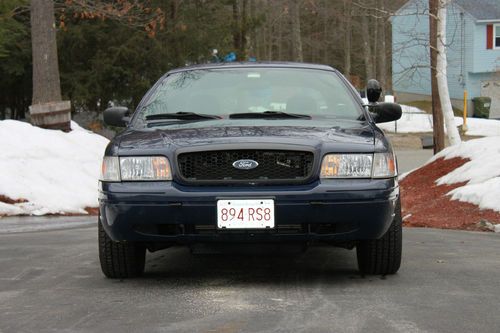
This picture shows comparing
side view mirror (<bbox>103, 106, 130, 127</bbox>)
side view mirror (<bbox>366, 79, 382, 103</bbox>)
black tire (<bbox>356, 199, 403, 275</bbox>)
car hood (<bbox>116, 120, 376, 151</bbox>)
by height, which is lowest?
black tire (<bbox>356, 199, 403, 275</bbox>)

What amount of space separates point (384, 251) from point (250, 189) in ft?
3.63

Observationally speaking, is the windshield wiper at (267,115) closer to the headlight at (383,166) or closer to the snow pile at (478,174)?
the headlight at (383,166)

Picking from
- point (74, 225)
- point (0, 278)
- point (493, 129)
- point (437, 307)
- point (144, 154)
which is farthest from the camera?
point (493, 129)

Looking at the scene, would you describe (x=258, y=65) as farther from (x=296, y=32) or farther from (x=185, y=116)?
(x=296, y=32)

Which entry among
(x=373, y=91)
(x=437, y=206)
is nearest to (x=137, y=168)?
(x=373, y=91)

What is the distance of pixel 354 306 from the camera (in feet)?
16.2

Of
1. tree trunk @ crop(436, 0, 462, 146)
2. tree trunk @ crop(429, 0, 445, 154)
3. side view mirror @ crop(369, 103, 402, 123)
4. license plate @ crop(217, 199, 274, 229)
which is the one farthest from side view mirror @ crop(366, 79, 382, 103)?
tree trunk @ crop(429, 0, 445, 154)

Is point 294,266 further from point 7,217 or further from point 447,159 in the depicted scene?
point 447,159

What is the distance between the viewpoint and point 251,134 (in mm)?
5477

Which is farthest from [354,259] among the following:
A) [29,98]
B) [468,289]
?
[29,98]

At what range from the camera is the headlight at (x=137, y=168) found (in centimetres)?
536

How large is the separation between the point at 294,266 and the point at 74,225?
4.73 meters

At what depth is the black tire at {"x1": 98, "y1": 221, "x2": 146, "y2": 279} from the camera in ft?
19.0

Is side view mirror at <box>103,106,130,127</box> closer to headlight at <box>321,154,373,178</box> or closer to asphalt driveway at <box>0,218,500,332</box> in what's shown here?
asphalt driveway at <box>0,218,500,332</box>
